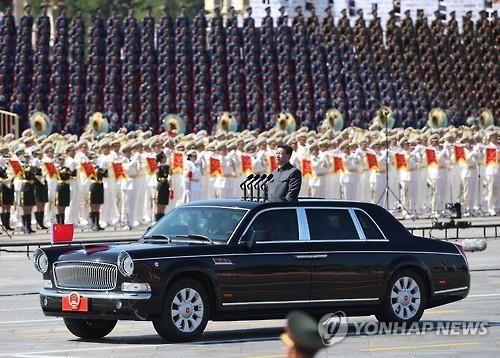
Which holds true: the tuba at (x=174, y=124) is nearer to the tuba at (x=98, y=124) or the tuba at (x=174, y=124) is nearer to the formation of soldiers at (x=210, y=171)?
the tuba at (x=98, y=124)

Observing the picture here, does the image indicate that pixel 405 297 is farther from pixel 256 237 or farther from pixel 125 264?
pixel 125 264

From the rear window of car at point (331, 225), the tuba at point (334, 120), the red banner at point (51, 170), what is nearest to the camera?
the rear window of car at point (331, 225)

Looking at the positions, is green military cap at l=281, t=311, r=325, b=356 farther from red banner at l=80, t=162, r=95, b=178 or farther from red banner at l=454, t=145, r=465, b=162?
red banner at l=454, t=145, r=465, b=162

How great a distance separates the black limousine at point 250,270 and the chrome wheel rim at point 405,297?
1 centimetres

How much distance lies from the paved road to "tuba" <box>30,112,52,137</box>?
25344 millimetres

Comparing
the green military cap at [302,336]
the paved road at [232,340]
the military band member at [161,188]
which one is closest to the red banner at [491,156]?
the military band member at [161,188]

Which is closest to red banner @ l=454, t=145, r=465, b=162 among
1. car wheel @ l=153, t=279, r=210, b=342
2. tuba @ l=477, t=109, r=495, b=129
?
tuba @ l=477, t=109, r=495, b=129

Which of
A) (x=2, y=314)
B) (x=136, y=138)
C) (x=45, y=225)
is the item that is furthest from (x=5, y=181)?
(x=2, y=314)

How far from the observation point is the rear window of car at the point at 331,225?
55.0 ft

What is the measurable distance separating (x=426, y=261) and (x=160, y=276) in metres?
3.08

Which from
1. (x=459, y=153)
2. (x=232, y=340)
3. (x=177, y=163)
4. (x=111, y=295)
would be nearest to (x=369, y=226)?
(x=232, y=340)

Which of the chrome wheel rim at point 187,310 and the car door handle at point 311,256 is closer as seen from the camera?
the chrome wheel rim at point 187,310

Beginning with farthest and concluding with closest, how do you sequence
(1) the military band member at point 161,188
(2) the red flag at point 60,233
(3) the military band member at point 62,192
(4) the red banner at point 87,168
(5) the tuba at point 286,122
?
(5) the tuba at point 286,122, (1) the military band member at point 161,188, (4) the red banner at point 87,168, (3) the military band member at point 62,192, (2) the red flag at point 60,233

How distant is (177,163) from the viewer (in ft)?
129
